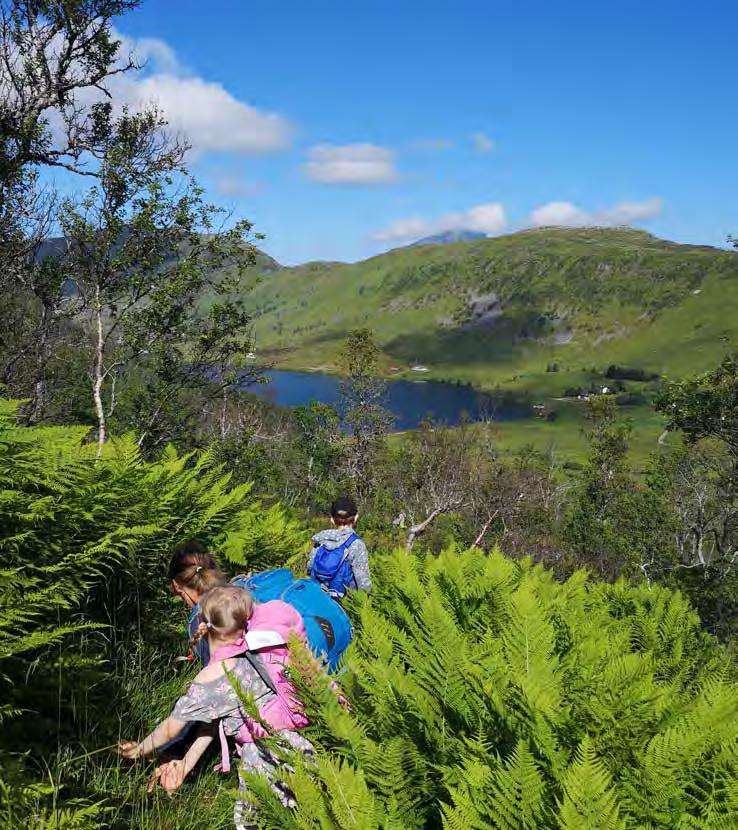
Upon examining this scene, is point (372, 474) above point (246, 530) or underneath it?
underneath

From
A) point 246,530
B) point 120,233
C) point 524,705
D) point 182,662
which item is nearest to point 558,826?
point 524,705

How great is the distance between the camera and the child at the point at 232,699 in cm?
312

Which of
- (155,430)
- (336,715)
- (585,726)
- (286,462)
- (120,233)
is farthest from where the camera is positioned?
(286,462)

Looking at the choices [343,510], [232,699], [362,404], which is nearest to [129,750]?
[232,699]

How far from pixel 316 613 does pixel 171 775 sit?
3.78 ft

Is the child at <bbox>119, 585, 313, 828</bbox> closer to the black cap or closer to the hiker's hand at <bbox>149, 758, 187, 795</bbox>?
the hiker's hand at <bbox>149, 758, 187, 795</bbox>

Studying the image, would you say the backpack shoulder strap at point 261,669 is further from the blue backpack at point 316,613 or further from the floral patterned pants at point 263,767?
the blue backpack at point 316,613

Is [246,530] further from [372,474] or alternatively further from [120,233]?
[372,474]

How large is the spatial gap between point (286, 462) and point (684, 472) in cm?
3141

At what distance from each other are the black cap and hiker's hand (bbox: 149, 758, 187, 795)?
2903mm

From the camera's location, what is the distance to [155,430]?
1555 centimetres

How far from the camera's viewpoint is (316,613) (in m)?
3.91

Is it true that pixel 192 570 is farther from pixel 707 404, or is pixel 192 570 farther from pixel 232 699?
pixel 707 404

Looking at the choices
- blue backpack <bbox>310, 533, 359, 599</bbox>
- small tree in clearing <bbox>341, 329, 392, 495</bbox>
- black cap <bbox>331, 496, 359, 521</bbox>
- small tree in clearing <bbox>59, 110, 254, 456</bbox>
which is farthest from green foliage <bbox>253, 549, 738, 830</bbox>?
small tree in clearing <bbox>341, 329, 392, 495</bbox>
